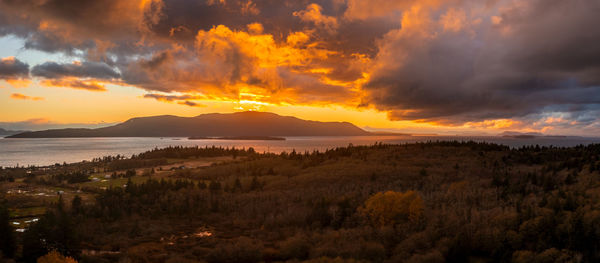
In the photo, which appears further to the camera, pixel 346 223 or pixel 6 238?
pixel 346 223

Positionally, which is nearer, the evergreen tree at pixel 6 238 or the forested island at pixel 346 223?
the forested island at pixel 346 223

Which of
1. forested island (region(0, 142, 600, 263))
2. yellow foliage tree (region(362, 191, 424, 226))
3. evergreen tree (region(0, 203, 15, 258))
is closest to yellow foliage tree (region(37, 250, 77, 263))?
forested island (region(0, 142, 600, 263))

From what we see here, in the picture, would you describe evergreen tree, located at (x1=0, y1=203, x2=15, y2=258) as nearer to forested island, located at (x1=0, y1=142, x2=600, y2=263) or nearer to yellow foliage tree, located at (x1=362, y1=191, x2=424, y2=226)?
forested island, located at (x1=0, y1=142, x2=600, y2=263)

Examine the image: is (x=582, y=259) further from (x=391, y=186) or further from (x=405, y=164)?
(x=405, y=164)

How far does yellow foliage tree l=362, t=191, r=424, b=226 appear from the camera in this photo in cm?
2009

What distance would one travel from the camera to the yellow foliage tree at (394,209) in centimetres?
2009

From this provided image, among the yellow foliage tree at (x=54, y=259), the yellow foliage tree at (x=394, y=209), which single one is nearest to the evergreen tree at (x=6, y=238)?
the yellow foliage tree at (x=54, y=259)

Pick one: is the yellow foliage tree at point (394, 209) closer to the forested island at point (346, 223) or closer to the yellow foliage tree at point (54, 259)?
the forested island at point (346, 223)

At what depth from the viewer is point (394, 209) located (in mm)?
20594

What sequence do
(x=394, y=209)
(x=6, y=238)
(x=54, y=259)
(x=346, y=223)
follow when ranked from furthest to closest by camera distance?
(x=346, y=223) < (x=394, y=209) < (x=6, y=238) < (x=54, y=259)

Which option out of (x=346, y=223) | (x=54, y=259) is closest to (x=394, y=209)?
(x=346, y=223)

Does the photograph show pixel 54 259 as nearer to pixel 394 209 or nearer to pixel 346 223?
pixel 346 223

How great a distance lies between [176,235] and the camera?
977 inches

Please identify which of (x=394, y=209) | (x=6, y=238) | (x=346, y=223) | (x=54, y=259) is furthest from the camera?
(x=346, y=223)
